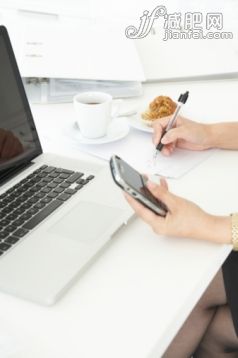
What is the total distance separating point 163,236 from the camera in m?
0.65

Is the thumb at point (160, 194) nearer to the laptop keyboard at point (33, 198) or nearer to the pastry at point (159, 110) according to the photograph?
the laptop keyboard at point (33, 198)

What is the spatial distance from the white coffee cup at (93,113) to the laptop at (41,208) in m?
0.12

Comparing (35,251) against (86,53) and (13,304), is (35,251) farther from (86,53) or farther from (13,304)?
(86,53)

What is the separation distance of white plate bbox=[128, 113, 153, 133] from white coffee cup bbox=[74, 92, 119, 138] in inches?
3.0

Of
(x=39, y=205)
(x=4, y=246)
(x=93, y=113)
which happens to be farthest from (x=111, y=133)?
(x=4, y=246)

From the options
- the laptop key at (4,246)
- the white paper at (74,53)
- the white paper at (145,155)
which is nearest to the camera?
the laptop key at (4,246)

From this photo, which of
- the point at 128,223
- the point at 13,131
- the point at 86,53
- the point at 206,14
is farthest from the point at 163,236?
the point at 206,14

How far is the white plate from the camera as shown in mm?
992

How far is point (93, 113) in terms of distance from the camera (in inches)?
36.3

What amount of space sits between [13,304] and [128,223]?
0.22m

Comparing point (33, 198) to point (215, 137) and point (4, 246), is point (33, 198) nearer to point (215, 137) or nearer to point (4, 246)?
point (4, 246)

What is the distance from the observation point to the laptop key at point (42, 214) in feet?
2.13
